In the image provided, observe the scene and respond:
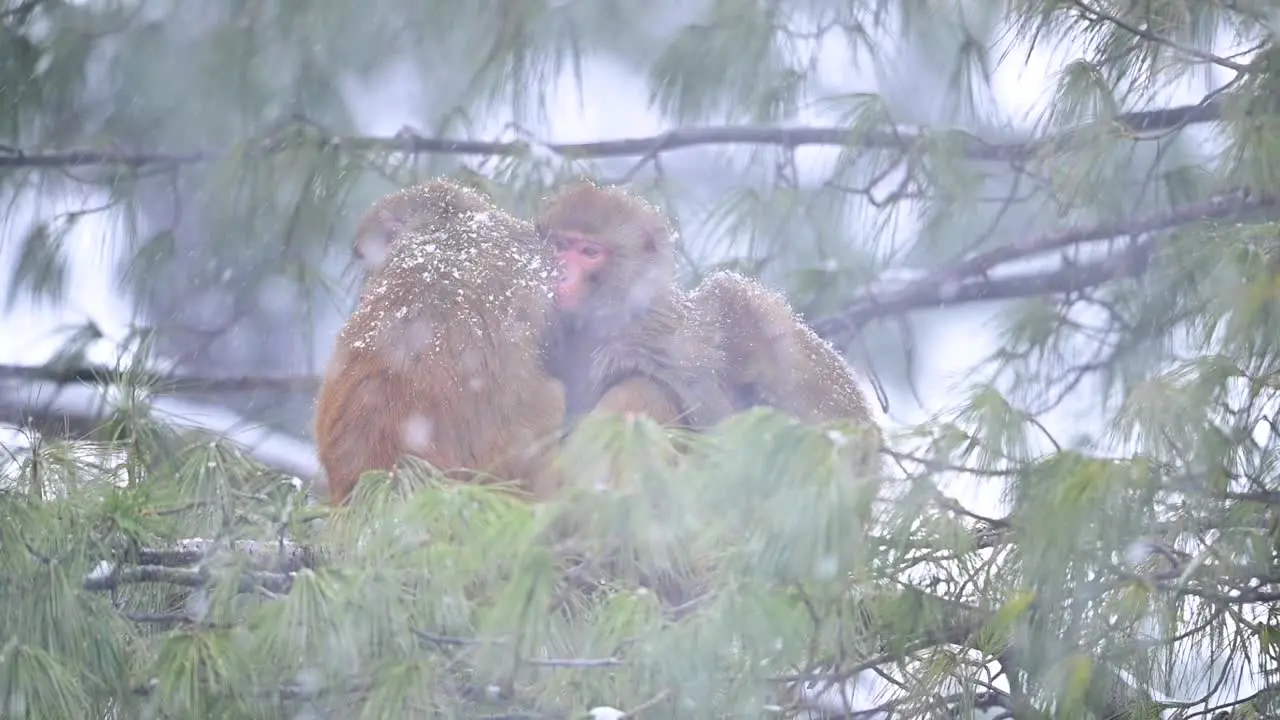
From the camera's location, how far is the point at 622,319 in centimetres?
368

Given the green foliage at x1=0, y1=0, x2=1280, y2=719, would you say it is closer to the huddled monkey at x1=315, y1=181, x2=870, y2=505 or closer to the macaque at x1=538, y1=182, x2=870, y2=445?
the huddled monkey at x1=315, y1=181, x2=870, y2=505

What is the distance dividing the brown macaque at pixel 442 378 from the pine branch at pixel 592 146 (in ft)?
3.74

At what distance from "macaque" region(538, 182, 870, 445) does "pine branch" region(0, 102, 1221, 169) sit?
0.69 m

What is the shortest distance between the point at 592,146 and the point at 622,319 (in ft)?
3.94

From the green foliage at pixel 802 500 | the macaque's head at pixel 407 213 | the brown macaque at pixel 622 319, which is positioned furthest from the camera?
the macaque's head at pixel 407 213

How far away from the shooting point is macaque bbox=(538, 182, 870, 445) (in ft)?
11.6

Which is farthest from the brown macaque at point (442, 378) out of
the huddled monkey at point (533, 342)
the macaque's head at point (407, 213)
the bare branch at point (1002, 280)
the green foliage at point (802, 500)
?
the bare branch at point (1002, 280)

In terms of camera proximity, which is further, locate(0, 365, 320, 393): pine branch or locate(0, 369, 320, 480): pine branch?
locate(0, 365, 320, 393): pine branch

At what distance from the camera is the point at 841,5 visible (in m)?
4.52

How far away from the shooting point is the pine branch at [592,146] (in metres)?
4.32

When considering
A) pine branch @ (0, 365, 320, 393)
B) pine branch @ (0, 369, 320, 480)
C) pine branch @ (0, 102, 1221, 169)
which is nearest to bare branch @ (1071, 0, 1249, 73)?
pine branch @ (0, 102, 1221, 169)

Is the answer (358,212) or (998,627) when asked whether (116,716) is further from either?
(358,212)

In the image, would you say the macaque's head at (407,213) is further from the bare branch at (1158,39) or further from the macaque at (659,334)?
the bare branch at (1158,39)

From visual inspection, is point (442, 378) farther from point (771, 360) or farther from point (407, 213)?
point (771, 360)
